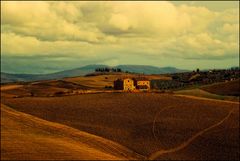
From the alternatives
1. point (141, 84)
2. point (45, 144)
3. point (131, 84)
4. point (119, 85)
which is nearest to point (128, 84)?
point (131, 84)

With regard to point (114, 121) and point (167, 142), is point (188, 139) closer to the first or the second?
point (167, 142)

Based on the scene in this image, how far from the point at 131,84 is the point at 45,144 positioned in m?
91.0

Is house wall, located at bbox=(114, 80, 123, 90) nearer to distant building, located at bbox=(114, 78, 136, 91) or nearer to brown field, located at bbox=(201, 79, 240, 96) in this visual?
distant building, located at bbox=(114, 78, 136, 91)

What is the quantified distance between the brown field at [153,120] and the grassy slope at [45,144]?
6.75m

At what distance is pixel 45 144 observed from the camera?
38031 mm

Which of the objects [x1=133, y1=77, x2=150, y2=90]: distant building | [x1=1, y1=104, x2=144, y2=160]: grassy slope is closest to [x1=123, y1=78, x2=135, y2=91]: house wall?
[x1=133, y1=77, x2=150, y2=90]: distant building

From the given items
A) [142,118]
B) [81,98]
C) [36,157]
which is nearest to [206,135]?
[142,118]

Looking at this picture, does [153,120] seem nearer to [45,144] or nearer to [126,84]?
[45,144]

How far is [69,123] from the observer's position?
215 feet

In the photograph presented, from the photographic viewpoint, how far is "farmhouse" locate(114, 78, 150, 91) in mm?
126500

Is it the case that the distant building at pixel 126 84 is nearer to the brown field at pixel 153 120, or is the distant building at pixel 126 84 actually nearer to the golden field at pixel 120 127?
the golden field at pixel 120 127

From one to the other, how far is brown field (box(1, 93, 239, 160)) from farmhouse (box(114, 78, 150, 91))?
105 feet

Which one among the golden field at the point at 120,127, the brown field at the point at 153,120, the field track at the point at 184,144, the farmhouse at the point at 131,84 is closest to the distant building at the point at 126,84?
the farmhouse at the point at 131,84

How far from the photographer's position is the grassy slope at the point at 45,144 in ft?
110
